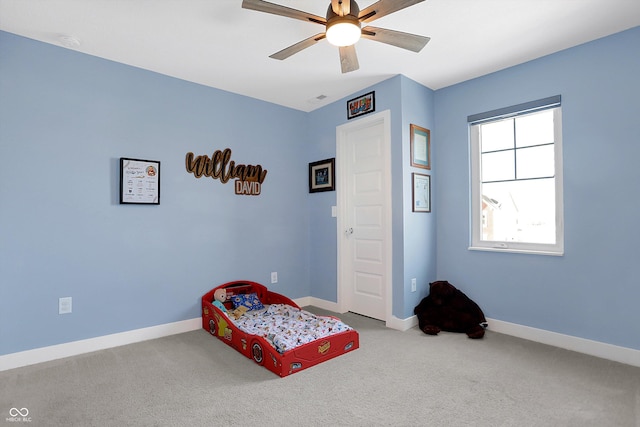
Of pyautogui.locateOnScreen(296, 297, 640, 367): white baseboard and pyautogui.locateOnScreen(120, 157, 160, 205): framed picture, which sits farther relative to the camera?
pyautogui.locateOnScreen(120, 157, 160, 205): framed picture

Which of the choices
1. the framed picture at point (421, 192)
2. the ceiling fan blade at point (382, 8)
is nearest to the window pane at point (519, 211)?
the framed picture at point (421, 192)

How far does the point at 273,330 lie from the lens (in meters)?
2.68

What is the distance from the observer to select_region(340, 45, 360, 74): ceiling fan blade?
2123 millimetres

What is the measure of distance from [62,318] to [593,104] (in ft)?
14.7

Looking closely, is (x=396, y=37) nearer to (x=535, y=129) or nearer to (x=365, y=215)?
(x=535, y=129)

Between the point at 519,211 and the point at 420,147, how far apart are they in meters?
1.10

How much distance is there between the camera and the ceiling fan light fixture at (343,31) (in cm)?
185

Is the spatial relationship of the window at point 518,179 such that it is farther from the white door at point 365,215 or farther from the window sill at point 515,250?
the white door at point 365,215

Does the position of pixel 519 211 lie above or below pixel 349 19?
below

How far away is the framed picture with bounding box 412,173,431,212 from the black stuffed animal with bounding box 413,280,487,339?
790mm

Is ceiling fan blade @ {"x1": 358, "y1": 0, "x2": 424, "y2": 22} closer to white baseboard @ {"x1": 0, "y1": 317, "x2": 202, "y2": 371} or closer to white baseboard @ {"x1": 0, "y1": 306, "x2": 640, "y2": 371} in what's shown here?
white baseboard @ {"x1": 0, "y1": 306, "x2": 640, "y2": 371}

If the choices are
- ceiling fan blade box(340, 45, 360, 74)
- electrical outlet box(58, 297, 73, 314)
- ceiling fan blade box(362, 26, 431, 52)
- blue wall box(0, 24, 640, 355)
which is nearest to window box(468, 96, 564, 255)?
blue wall box(0, 24, 640, 355)

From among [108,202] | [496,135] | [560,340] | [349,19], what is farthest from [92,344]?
[496,135]

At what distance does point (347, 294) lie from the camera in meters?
3.84
